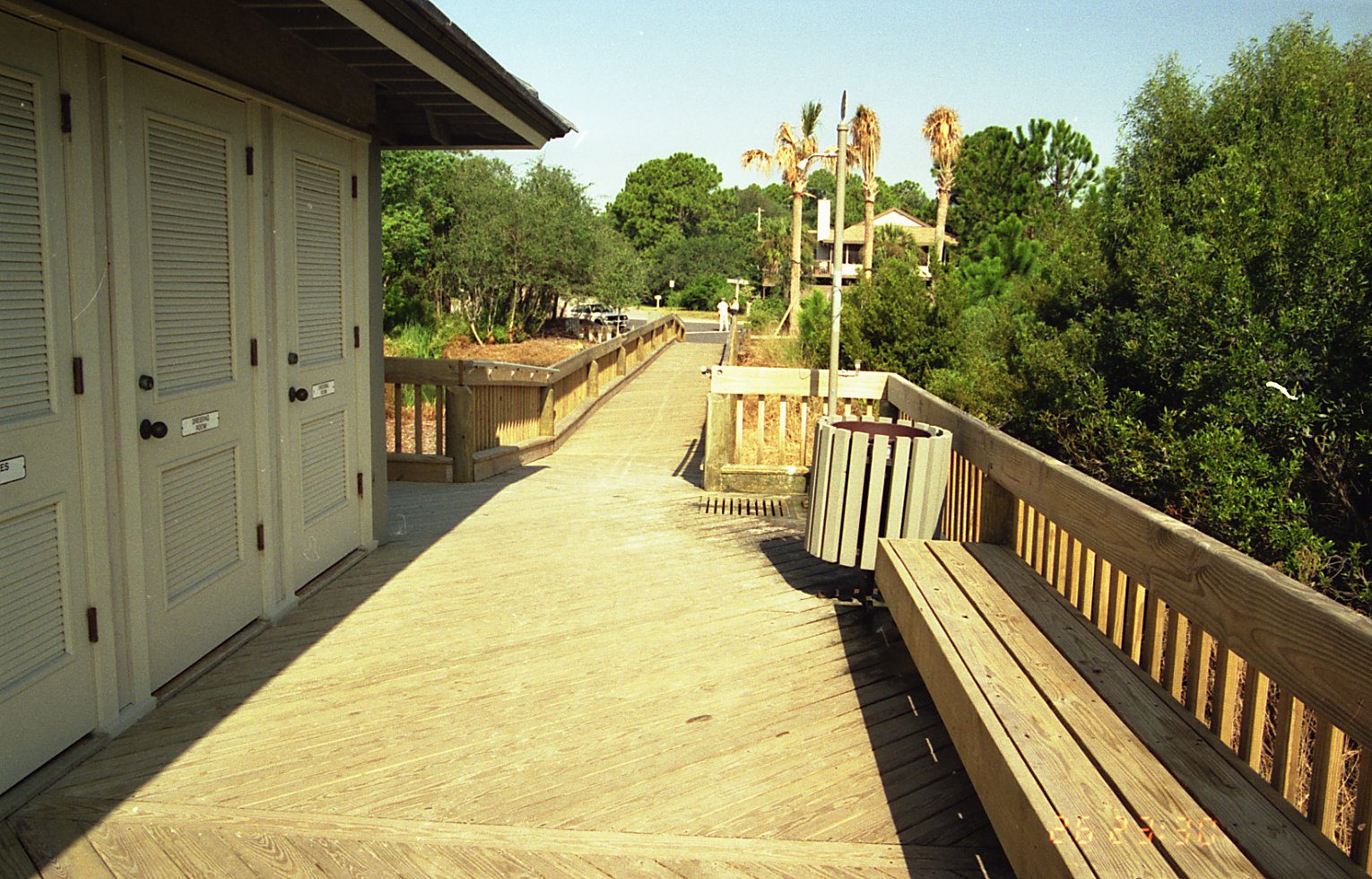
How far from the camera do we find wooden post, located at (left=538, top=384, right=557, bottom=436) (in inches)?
429

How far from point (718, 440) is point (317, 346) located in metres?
3.42

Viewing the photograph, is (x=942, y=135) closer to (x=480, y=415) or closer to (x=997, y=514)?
(x=480, y=415)

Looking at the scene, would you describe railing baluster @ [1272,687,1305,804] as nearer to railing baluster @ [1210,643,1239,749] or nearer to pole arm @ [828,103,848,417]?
railing baluster @ [1210,643,1239,749]

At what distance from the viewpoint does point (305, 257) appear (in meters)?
5.16

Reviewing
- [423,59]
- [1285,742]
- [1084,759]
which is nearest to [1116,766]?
[1084,759]

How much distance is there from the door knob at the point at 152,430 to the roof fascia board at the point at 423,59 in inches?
64.1


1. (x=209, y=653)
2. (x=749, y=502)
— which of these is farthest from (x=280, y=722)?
(x=749, y=502)

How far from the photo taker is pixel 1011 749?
2.43 meters

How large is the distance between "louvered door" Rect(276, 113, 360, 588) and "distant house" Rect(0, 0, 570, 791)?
0.02 metres

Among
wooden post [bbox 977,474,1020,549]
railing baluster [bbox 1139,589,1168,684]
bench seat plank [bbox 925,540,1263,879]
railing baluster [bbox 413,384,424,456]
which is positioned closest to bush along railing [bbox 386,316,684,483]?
railing baluster [bbox 413,384,424,456]

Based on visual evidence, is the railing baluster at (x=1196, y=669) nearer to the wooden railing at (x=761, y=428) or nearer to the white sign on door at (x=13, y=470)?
the white sign on door at (x=13, y=470)

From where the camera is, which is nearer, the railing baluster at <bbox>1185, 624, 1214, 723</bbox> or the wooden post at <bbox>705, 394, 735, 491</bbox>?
the railing baluster at <bbox>1185, 624, 1214, 723</bbox>

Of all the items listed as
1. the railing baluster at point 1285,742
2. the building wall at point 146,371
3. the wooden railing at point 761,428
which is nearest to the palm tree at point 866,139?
the wooden railing at point 761,428

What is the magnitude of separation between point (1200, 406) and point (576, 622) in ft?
21.7
